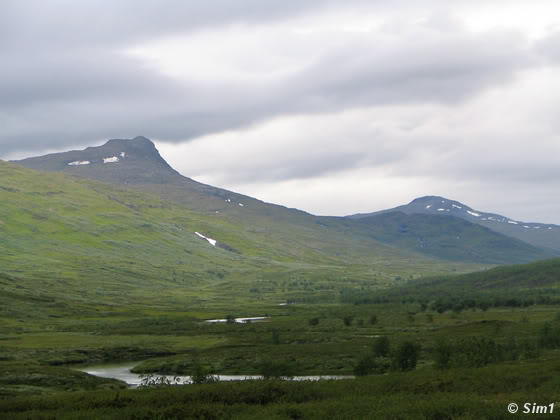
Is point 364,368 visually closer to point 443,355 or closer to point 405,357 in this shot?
point 405,357

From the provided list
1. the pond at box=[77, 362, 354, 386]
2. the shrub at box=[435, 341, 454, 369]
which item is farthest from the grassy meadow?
the pond at box=[77, 362, 354, 386]

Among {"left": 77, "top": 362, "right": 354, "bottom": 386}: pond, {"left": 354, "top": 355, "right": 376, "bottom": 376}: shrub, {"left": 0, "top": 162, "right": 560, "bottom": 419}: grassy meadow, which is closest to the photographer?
{"left": 0, "top": 162, "right": 560, "bottom": 419}: grassy meadow

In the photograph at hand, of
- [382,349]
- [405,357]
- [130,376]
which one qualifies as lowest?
[130,376]

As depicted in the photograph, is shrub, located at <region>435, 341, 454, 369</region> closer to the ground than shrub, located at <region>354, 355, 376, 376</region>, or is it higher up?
higher up

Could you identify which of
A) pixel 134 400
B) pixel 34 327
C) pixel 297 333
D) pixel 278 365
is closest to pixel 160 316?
pixel 34 327

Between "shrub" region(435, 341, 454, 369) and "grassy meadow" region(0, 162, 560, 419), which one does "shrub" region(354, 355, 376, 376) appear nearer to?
"grassy meadow" region(0, 162, 560, 419)

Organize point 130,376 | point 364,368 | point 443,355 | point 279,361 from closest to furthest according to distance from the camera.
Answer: point 443,355 < point 364,368 < point 130,376 < point 279,361

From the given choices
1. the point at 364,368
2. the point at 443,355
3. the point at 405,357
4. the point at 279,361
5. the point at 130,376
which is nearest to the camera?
the point at 443,355

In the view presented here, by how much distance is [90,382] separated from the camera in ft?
265

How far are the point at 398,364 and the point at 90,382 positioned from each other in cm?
4025

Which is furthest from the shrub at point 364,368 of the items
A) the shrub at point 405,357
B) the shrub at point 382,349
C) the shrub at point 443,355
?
the shrub at point 382,349

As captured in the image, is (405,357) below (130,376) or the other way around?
the other way around

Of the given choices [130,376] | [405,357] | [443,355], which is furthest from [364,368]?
[130,376]

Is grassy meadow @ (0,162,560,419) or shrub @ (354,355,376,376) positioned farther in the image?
shrub @ (354,355,376,376)
